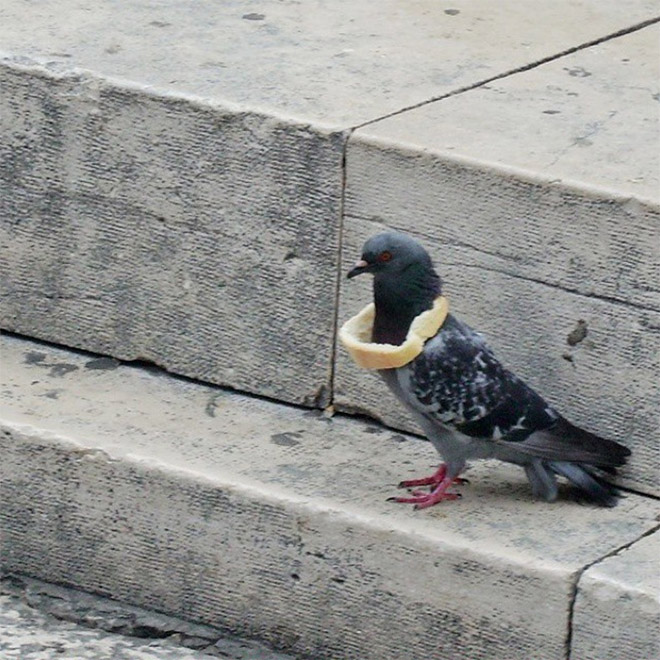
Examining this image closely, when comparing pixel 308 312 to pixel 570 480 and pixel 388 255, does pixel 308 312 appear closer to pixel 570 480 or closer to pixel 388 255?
pixel 388 255

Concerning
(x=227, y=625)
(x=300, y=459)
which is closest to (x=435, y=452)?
(x=300, y=459)

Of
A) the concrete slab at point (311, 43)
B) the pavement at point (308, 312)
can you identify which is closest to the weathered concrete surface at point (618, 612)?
the pavement at point (308, 312)

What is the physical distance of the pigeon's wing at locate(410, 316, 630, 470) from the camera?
4539 mm

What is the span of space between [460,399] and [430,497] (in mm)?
253

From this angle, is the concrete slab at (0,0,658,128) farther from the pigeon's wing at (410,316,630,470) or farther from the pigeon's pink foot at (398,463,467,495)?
the pigeon's pink foot at (398,463,467,495)

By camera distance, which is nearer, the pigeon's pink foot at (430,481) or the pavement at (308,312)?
the pavement at (308,312)

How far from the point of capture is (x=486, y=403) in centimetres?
456

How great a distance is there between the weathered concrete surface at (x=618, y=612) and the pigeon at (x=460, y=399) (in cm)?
34

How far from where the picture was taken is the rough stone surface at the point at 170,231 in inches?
198

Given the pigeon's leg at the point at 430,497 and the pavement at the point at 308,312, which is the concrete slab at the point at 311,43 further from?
the pigeon's leg at the point at 430,497

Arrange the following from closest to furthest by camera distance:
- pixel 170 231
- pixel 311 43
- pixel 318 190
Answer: pixel 318 190
pixel 170 231
pixel 311 43

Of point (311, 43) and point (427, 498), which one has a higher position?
point (311, 43)

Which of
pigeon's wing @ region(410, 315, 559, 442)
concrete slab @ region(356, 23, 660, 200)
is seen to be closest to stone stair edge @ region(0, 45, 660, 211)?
concrete slab @ region(356, 23, 660, 200)

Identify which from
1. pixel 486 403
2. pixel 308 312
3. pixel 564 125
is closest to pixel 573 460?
pixel 486 403
